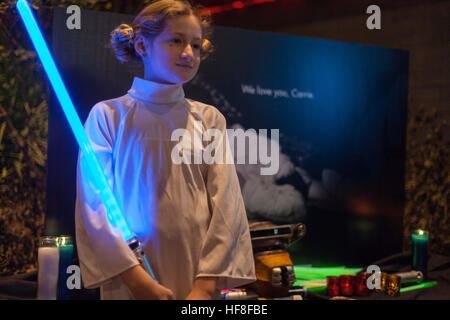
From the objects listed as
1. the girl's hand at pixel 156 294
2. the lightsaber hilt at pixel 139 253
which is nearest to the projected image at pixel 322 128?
the lightsaber hilt at pixel 139 253

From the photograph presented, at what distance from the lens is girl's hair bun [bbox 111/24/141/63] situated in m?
1.62

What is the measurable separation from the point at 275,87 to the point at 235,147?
48 cm

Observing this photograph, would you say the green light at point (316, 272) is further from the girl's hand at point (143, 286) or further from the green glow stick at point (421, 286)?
the girl's hand at point (143, 286)

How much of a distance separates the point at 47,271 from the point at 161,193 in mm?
752

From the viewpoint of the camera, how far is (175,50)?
4.91ft

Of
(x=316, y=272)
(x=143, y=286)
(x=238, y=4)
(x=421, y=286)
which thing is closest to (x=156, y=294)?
(x=143, y=286)

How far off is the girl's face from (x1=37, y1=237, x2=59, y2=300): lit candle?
89cm

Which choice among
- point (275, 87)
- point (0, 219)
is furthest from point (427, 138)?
point (0, 219)

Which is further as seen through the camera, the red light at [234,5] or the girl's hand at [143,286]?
the red light at [234,5]

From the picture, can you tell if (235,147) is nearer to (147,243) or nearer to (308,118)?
(308,118)

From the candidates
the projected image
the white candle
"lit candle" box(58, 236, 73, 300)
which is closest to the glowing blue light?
the white candle

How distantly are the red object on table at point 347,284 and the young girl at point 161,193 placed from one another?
1.60m

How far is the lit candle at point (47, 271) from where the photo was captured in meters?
1.86

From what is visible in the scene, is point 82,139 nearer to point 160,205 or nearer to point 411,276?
point 160,205
